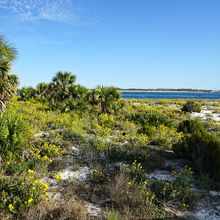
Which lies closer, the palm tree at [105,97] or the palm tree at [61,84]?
the palm tree at [105,97]

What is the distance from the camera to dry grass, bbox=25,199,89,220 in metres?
5.16

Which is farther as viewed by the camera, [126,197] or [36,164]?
[36,164]

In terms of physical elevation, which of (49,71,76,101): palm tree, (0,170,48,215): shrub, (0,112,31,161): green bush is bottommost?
(0,170,48,215): shrub

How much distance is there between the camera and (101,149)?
948cm

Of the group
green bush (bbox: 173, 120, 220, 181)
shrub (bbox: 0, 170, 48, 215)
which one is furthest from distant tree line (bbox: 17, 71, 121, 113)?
shrub (bbox: 0, 170, 48, 215)

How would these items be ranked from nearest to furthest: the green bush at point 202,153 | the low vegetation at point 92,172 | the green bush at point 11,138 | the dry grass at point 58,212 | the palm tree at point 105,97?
the dry grass at point 58,212 → the low vegetation at point 92,172 → the green bush at point 202,153 → the green bush at point 11,138 → the palm tree at point 105,97

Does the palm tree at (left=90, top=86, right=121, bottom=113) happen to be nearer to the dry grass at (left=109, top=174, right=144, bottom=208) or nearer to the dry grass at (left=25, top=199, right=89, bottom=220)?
the dry grass at (left=109, top=174, right=144, bottom=208)

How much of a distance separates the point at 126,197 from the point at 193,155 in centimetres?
323

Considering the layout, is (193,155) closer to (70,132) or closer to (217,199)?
(217,199)

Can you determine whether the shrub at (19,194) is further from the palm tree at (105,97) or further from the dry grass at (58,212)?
the palm tree at (105,97)

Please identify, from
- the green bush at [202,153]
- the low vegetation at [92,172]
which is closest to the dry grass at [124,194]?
the low vegetation at [92,172]

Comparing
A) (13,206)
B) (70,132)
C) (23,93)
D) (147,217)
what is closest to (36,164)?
(13,206)

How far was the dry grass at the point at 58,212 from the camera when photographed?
16.9 ft

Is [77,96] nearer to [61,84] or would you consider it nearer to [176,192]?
[61,84]
